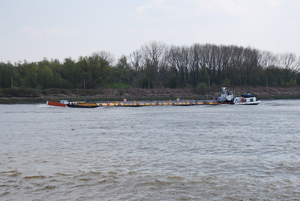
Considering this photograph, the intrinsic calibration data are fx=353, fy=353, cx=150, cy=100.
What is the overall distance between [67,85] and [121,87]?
1559 centimetres

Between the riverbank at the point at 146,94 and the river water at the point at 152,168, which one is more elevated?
the riverbank at the point at 146,94

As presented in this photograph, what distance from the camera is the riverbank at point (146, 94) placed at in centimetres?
8471

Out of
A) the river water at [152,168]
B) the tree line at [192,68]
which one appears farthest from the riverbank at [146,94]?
the river water at [152,168]

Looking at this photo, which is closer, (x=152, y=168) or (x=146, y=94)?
(x=152, y=168)

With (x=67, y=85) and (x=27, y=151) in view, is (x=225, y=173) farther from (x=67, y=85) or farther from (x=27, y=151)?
(x=67, y=85)

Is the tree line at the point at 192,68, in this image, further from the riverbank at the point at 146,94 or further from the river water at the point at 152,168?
the river water at the point at 152,168

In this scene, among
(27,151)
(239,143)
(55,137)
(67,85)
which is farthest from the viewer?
(67,85)

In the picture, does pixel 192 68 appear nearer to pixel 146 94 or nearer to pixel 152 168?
pixel 146 94

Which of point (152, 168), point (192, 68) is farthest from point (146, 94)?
point (152, 168)

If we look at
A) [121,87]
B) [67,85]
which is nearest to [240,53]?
[121,87]

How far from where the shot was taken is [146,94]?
3888 inches

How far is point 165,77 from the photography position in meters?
118

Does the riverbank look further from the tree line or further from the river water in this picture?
the river water

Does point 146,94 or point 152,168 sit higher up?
point 146,94
